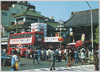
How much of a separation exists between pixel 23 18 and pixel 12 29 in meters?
4.06

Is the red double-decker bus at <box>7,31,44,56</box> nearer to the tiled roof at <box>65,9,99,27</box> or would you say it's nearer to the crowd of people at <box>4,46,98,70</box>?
the crowd of people at <box>4,46,98,70</box>

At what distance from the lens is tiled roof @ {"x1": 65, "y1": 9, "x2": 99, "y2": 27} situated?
30.1 m

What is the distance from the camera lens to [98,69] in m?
12.9

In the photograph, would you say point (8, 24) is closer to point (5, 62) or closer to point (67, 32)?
point (67, 32)

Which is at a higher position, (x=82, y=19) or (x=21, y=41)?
(x=82, y=19)

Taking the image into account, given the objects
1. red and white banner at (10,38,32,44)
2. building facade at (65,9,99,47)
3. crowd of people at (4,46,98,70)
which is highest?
building facade at (65,9,99,47)

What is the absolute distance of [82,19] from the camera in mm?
32375

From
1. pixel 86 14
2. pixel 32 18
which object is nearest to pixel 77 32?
pixel 86 14

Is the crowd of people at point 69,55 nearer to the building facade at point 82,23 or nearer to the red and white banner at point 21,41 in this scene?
the red and white banner at point 21,41

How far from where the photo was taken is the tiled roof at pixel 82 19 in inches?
1185

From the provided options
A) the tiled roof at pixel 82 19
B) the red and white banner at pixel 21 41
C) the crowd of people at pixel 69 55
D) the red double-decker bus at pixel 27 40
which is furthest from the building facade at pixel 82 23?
the red and white banner at pixel 21 41

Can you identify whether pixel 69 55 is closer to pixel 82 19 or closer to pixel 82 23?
pixel 82 23

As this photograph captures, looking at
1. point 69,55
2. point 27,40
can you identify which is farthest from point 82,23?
point 69,55

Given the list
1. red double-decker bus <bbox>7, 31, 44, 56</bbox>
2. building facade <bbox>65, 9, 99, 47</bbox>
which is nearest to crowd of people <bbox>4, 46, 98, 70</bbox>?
red double-decker bus <bbox>7, 31, 44, 56</bbox>
